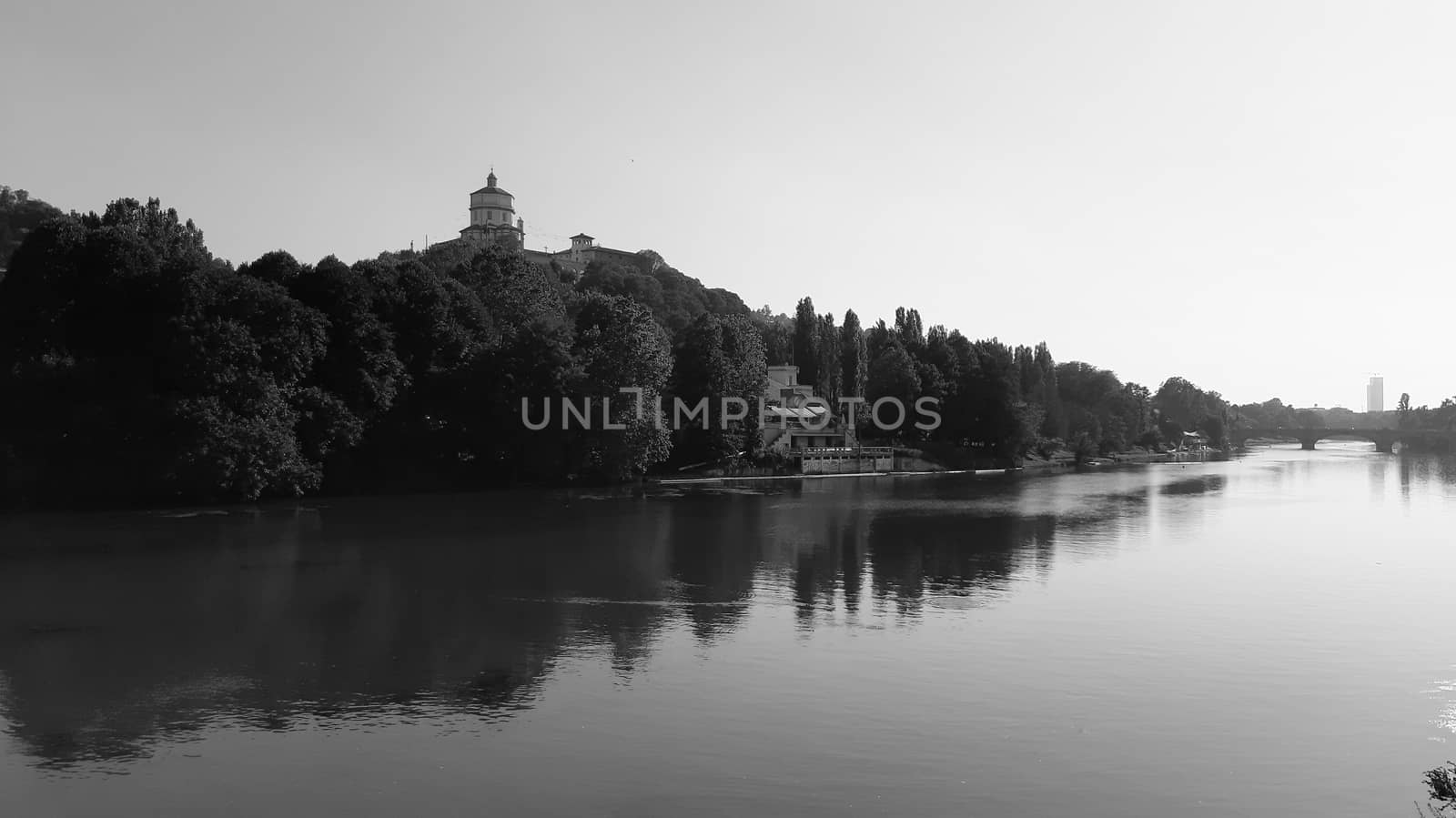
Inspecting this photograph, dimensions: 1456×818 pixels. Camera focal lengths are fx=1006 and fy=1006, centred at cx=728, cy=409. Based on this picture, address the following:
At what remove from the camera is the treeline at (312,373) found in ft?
139

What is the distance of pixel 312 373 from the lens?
4888 cm

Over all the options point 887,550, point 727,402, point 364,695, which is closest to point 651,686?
point 364,695

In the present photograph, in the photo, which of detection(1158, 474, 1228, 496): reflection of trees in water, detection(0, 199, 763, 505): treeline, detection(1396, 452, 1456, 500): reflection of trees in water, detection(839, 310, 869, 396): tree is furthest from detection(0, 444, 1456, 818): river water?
detection(839, 310, 869, 396): tree

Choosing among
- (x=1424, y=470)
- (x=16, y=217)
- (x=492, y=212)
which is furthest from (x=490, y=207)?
(x=1424, y=470)

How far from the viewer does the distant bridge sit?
432ft

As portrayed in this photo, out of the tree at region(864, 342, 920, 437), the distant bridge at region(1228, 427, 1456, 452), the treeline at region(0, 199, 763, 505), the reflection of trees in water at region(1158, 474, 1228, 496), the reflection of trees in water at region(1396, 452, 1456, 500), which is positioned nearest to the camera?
the treeline at region(0, 199, 763, 505)

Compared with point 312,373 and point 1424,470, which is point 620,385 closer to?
point 312,373

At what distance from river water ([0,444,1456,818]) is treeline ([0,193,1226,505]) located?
18.7ft

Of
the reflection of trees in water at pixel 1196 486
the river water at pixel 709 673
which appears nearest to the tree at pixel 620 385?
the river water at pixel 709 673

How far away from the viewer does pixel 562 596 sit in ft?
84.7

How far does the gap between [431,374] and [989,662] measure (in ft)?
134

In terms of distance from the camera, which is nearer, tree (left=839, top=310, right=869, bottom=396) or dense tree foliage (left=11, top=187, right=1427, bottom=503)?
dense tree foliage (left=11, top=187, right=1427, bottom=503)

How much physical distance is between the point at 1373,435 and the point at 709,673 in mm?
143606

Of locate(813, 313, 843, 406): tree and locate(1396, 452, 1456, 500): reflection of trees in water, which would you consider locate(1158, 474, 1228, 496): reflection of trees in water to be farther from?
locate(813, 313, 843, 406): tree
